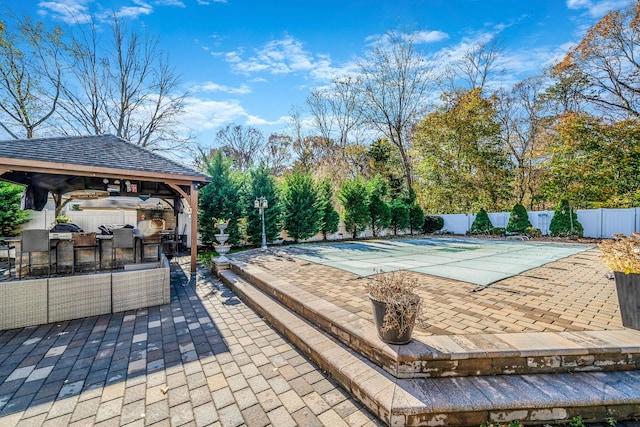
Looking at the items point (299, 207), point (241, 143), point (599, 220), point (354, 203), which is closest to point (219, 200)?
point (299, 207)

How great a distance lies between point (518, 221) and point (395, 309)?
15.3 meters

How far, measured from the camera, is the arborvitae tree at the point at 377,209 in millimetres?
15180

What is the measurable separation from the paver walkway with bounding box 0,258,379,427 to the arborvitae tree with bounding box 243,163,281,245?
25.4ft

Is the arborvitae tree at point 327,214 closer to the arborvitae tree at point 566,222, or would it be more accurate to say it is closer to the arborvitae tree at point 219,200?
the arborvitae tree at point 219,200

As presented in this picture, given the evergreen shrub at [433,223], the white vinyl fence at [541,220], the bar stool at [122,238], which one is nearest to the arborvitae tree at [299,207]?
the white vinyl fence at [541,220]

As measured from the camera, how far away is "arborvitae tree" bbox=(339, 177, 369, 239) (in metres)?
14.4

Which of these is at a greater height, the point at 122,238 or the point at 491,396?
the point at 122,238

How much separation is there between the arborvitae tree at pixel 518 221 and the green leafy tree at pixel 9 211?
66.4 feet

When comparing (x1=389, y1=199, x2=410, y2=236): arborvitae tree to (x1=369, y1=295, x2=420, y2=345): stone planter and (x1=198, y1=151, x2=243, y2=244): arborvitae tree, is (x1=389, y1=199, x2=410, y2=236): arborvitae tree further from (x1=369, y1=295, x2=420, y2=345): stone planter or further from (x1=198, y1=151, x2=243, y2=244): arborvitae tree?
(x1=369, y1=295, x2=420, y2=345): stone planter

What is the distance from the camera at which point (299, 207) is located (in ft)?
40.6

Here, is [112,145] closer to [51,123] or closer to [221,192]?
[221,192]

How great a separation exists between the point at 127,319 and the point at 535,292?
5923mm

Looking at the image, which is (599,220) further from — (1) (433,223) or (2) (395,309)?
(2) (395,309)

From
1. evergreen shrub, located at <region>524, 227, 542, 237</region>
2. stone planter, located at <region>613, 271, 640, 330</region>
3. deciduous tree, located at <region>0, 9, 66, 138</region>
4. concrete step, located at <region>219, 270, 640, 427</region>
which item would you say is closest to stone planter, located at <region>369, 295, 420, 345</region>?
concrete step, located at <region>219, 270, 640, 427</region>
